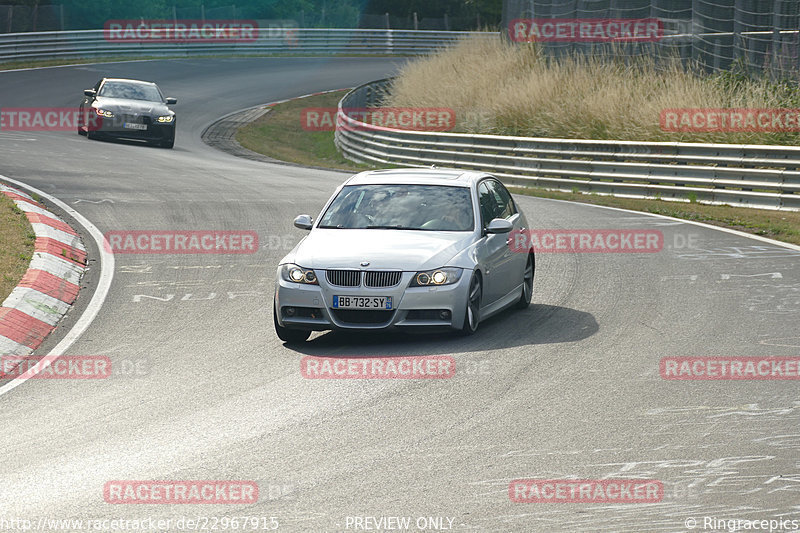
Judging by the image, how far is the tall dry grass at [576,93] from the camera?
2550 centimetres

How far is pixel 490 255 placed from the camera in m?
10.8

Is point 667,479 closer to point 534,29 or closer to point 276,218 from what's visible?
point 276,218

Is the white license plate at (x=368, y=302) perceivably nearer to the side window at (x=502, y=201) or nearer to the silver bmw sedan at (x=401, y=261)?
the silver bmw sedan at (x=401, y=261)

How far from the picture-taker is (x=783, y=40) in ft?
86.4

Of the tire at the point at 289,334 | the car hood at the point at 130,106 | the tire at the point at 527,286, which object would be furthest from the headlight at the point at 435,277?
the car hood at the point at 130,106

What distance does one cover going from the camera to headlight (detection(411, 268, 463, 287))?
9961 millimetres

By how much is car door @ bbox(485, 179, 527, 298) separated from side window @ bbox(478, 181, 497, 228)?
0.12 ft

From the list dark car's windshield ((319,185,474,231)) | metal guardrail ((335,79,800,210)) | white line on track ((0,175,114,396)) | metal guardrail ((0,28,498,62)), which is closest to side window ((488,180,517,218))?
dark car's windshield ((319,185,474,231))

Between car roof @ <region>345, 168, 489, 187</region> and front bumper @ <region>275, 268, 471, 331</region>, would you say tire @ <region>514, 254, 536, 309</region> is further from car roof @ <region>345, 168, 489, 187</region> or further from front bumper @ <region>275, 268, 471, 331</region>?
front bumper @ <region>275, 268, 471, 331</region>

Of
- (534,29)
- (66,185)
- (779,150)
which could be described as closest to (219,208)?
(66,185)

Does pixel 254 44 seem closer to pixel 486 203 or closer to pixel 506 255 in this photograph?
pixel 486 203

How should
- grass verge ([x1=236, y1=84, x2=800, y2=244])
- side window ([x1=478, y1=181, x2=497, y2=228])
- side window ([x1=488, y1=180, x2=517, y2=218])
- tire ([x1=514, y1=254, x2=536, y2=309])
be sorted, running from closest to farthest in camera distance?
side window ([x1=478, y1=181, x2=497, y2=228]), tire ([x1=514, y1=254, x2=536, y2=309]), side window ([x1=488, y1=180, x2=517, y2=218]), grass verge ([x1=236, y1=84, x2=800, y2=244])

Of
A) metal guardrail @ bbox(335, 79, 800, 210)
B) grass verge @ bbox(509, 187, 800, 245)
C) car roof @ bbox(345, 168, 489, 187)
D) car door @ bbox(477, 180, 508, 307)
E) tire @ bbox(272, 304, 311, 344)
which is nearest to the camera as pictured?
tire @ bbox(272, 304, 311, 344)

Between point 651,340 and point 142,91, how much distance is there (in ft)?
77.2
